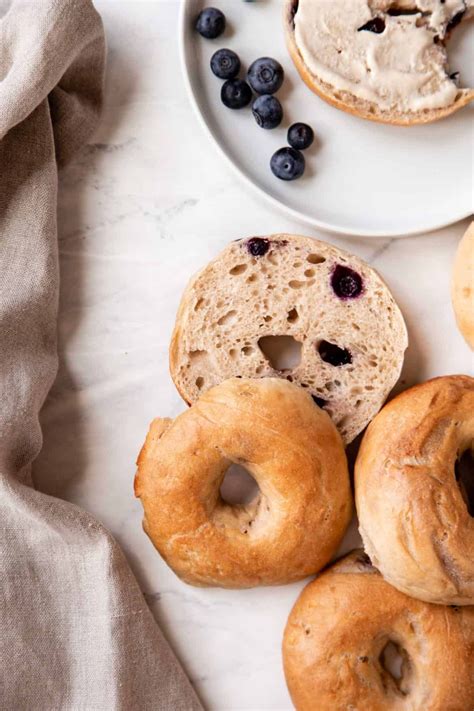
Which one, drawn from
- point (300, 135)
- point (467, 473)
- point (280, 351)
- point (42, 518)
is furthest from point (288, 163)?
point (42, 518)

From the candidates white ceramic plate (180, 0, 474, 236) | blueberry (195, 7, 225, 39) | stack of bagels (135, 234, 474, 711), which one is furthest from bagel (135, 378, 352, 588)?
blueberry (195, 7, 225, 39)

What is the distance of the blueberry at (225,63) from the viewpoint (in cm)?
189

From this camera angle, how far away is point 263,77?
1.89 metres

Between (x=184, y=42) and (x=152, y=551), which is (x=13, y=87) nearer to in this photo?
(x=184, y=42)

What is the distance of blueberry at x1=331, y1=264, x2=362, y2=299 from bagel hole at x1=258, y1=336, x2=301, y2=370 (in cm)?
17

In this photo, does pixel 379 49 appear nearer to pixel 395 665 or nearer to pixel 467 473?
pixel 467 473

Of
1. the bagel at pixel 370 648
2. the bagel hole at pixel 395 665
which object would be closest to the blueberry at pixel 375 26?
the bagel at pixel 370 648

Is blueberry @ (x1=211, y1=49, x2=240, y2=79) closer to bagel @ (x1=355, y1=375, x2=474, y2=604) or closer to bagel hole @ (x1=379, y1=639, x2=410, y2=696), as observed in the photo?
bagel @ (x1=355, y1=375, x2=474, y2=604)

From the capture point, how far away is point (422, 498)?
5.47 ft

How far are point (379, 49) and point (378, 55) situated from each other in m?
0.01

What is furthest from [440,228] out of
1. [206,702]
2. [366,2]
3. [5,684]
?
[5,684]

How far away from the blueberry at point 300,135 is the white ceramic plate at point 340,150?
0.13 feet

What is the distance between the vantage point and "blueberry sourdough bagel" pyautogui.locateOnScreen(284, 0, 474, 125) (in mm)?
1829

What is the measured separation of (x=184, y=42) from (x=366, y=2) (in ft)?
1.40
